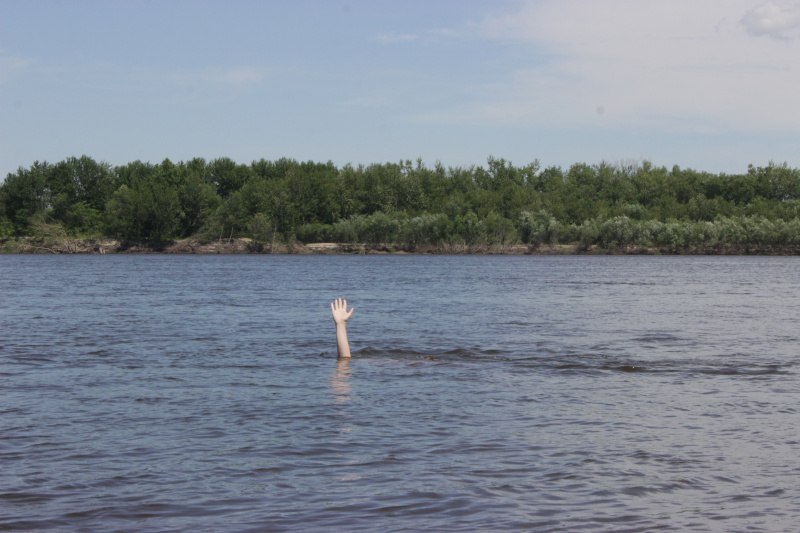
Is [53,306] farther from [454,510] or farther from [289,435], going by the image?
[454,510]

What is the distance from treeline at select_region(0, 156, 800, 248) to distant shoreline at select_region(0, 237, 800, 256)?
145 centimetres

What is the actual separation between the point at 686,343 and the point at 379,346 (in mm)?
9414

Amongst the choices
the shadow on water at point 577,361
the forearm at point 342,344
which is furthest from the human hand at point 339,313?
the shadow on water at point 577,361

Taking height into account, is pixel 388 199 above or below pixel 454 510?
above

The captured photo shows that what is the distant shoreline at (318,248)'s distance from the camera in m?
151

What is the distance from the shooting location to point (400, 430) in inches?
469

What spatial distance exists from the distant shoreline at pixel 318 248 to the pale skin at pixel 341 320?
455 ft

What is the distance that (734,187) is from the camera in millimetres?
190375

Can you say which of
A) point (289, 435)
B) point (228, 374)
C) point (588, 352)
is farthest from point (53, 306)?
point (289, 435)

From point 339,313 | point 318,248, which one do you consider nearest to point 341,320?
point 339,313

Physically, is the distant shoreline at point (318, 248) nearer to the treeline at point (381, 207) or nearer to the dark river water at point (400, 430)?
the treeline at point (381, 207)

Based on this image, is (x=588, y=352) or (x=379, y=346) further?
(x=379, y=346)

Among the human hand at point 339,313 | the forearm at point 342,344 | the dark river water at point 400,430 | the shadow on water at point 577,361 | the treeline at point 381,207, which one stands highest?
the treeline at point 381,207

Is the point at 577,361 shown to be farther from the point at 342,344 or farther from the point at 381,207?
the point at 381,207
